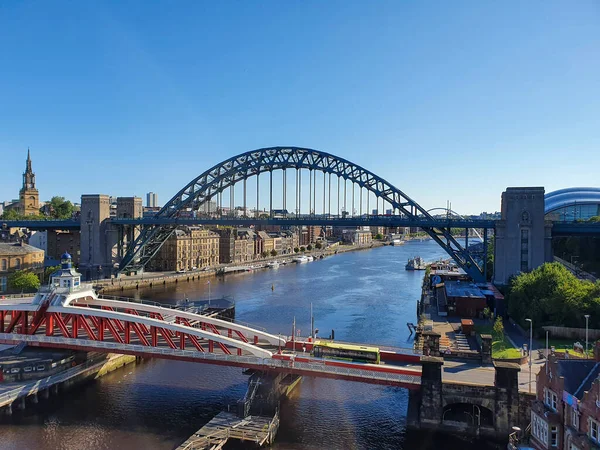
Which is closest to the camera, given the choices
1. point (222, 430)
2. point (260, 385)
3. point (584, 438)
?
point (584, 438)

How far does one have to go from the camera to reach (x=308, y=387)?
2516 centimetres

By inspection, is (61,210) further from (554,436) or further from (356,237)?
(554,436)

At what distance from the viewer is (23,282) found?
148 ft

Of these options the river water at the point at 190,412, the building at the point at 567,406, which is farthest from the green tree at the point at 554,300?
the building at the point at 567,406

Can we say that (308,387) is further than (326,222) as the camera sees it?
No

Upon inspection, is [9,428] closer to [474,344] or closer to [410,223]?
[474,344]

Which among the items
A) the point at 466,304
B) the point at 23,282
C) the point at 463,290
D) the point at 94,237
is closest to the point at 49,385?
the point at 23,282

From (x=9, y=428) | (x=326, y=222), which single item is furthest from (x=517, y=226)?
(x=9, y=428)

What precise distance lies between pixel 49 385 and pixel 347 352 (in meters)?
14.1

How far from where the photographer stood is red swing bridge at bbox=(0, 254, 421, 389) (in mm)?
21705

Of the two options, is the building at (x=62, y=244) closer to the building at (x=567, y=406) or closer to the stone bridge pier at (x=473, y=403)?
the stone bridge pier at (x=473, y=403)

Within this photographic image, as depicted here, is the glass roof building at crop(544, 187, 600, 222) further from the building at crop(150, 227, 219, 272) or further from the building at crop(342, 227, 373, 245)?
the building at crop(342, 227, 373, 245)

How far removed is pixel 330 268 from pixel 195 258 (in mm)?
23982

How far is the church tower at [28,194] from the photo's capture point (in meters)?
104
